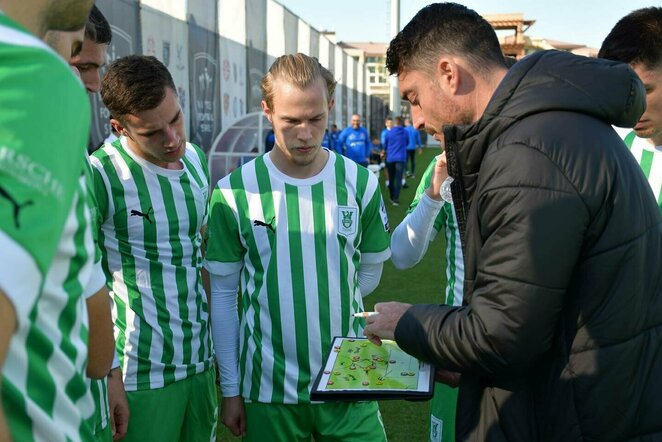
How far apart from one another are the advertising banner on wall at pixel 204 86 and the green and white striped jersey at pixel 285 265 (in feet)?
24.7

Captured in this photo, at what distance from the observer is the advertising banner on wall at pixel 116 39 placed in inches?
259

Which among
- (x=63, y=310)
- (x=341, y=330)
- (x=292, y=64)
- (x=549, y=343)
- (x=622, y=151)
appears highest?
(x=292, y=64)

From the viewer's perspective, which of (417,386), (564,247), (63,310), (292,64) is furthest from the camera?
(292,64)

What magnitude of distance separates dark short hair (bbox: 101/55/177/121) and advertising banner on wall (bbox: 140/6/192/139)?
5735mm

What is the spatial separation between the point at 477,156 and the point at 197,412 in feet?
5.87

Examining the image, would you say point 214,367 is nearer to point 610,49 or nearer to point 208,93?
point 610,49

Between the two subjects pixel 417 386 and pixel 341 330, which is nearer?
pixel 417 386

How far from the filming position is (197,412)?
108 inches

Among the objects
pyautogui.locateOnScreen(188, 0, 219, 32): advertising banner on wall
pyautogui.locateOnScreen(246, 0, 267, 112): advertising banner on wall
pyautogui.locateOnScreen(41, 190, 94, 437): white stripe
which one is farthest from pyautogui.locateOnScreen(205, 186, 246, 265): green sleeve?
pyautogui.locateOnScreen(246, 0, 267, 112): advertising banner on wall

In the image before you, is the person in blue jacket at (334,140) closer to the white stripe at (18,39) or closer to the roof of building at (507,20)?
the white stripe at (18,39)

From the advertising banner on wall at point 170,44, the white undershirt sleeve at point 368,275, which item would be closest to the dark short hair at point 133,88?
the white undershirt sleeve at point 368,275

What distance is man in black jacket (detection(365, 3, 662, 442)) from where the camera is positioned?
138 cm

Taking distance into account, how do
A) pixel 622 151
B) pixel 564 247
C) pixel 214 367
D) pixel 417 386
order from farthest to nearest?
1. pixel 214 367
2. pixel 417 386
3. pixel 622 151
4. pixel 564 247

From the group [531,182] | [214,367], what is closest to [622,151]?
[531,182]
